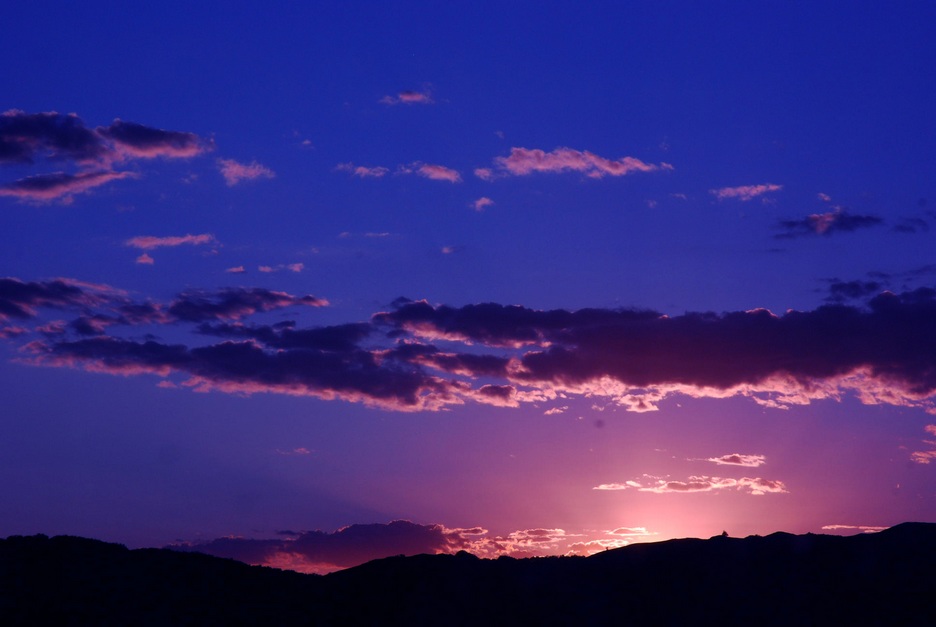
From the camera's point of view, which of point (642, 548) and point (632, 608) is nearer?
point (632, 608)

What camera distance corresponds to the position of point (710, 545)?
180 ft

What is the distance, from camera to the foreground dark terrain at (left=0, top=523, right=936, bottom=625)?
48.1 meters

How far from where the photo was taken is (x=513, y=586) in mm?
54031

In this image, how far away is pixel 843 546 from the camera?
5253 centimetres

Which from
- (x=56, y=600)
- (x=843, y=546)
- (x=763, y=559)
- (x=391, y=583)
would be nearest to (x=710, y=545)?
(x=763, y=559)

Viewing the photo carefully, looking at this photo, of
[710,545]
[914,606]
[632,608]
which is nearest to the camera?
[914,606]

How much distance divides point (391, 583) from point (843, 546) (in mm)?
22758

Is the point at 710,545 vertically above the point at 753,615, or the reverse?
the point at 710,545

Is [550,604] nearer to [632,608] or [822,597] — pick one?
[632,608]

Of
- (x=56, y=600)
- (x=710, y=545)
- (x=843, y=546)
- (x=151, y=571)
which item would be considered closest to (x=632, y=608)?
(x=710, y=545)

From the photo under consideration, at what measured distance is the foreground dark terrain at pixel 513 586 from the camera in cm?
4809

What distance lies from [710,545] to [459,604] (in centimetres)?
1332

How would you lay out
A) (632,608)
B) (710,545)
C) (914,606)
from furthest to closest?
1. (710,545)
2. (632,608)
3. (914,606)

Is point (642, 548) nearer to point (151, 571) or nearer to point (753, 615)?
point (753, 615)
